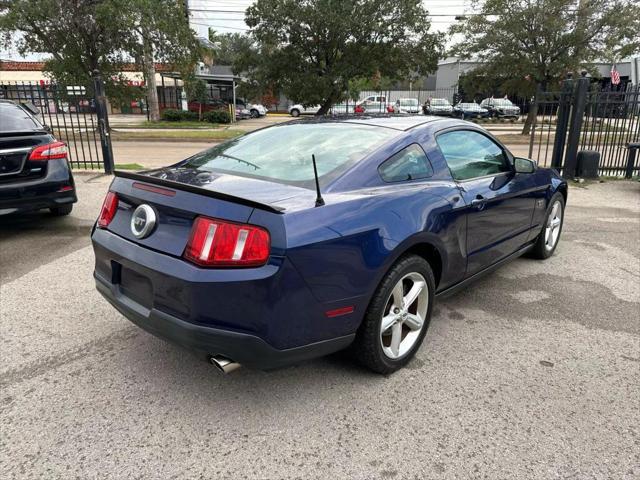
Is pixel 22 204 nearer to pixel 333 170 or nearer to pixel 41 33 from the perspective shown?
pixel 333 170

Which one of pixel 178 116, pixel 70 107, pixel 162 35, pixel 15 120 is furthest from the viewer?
pixel 178 116

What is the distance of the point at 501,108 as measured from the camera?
36.3 meters

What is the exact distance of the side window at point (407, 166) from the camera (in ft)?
9.70

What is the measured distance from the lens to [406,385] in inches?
113

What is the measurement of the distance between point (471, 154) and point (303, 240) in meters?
2.04

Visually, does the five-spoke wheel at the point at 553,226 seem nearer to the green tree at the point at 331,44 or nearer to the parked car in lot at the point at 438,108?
the green tree at the point at 331,44

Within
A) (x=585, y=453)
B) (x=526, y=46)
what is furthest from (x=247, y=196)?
(x=526, y=46)

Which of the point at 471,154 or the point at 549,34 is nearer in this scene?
the point at 471,154

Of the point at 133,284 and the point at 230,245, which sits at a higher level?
the point at 230,245

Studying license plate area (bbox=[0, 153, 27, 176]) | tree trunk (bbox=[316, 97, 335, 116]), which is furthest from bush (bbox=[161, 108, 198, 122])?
license plate area (bbox=[0, 153, 27, 176])

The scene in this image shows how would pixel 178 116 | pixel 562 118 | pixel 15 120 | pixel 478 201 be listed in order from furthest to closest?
pixel 178 116
pixel 562 118
pixel 15 120
pixel 478 201

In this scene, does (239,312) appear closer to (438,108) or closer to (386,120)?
(386,120)

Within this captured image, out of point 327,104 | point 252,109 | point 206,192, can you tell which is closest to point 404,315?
point 206,192

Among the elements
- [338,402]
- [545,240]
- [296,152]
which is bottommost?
[338,402]
